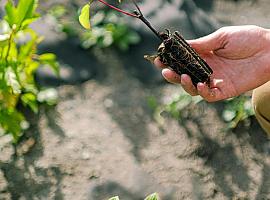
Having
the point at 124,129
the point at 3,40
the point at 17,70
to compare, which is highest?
the point at 3,40

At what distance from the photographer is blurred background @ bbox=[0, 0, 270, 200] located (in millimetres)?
2035

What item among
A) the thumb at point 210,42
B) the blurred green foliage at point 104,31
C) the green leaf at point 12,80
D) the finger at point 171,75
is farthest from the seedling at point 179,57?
the blurred green foliage at point 104,31

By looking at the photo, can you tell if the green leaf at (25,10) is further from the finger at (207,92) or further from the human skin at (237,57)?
the finger at (207,92)

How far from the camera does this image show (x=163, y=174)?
207cm

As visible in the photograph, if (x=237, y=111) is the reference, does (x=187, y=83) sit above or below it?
above

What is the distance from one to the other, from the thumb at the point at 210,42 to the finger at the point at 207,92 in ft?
0.50

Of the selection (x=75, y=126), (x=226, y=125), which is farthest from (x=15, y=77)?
(x=226, y=125)

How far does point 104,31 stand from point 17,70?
0.56 meters

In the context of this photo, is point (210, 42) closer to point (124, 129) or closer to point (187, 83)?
point (187, 83)

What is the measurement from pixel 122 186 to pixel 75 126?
0.34 m

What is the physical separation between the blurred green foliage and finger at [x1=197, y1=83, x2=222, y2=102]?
0.82m

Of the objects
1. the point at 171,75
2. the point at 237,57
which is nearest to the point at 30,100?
the point at 171,75

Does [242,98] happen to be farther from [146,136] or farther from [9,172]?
[9,172]

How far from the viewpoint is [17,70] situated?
6.61ft
